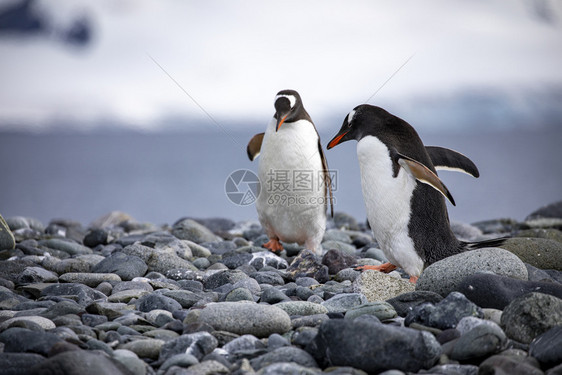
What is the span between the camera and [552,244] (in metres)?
4.61

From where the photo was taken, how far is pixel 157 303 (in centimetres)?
327

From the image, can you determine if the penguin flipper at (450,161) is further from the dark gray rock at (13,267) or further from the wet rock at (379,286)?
the dark gray rock at (13,267)

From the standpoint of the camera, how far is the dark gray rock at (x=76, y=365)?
2.20 m

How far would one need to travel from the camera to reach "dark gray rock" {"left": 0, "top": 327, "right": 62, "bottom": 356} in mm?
2496

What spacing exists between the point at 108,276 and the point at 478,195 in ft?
97.1

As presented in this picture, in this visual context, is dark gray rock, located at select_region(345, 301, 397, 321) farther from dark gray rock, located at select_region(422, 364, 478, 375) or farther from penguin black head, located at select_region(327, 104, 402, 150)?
penguin black head, located at select_region(327, 104, 402, 150)

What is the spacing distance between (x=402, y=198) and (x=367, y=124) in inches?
23.6

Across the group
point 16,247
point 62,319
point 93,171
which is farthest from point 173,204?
point 62,319

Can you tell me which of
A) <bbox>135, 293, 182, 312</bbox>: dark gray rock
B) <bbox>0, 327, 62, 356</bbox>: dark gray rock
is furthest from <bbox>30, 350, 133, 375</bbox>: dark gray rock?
<bbox>135, 293, 182, 312</bbox>: dark gray rock

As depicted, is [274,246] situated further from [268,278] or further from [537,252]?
[537,252]

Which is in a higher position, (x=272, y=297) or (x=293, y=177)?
(x=293, y=177)

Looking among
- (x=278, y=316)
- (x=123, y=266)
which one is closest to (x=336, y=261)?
(x=123, y=266)

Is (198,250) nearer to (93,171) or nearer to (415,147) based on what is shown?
(415,147)

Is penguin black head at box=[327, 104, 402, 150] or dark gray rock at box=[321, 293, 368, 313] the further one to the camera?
penguin black head at box=[327, 104, 402, 150]
